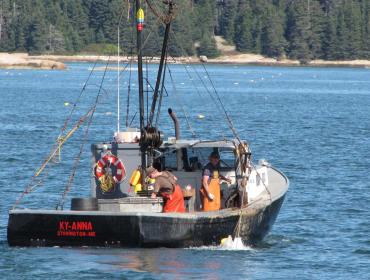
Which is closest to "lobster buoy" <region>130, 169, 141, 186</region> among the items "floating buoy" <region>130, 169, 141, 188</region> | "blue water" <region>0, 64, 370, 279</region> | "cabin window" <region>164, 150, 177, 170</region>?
"floating buoy" <region>130, 169, 141, 188</region>

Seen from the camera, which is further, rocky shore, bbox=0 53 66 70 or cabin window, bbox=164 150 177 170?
rocky shore, bbox=0 53 66 70

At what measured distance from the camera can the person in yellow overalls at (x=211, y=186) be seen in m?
24.9

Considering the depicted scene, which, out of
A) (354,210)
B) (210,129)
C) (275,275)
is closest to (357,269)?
(275,275)

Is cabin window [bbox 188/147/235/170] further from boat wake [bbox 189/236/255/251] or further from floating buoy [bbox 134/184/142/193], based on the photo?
boat wake [bbox 189/236/255/251]

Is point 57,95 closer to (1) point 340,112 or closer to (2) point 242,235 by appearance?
(1) point 340,112

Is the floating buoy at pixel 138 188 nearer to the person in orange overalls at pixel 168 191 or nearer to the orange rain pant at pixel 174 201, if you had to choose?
the person in orange overalls at pixel 168 191

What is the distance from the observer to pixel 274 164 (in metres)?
46.2

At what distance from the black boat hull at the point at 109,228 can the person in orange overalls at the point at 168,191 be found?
20.8 inches

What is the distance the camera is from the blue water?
2302 cm

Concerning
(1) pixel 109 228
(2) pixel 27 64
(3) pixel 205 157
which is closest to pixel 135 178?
(1) pixel 109 228

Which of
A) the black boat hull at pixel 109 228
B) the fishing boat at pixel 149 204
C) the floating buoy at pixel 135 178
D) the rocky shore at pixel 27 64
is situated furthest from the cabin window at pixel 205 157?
the rocky shore at pixel 27 64

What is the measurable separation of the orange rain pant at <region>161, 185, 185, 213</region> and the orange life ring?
1.37m

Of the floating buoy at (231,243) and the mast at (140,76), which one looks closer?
the floating buoy at (231,243)

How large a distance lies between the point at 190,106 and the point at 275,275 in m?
67.0
